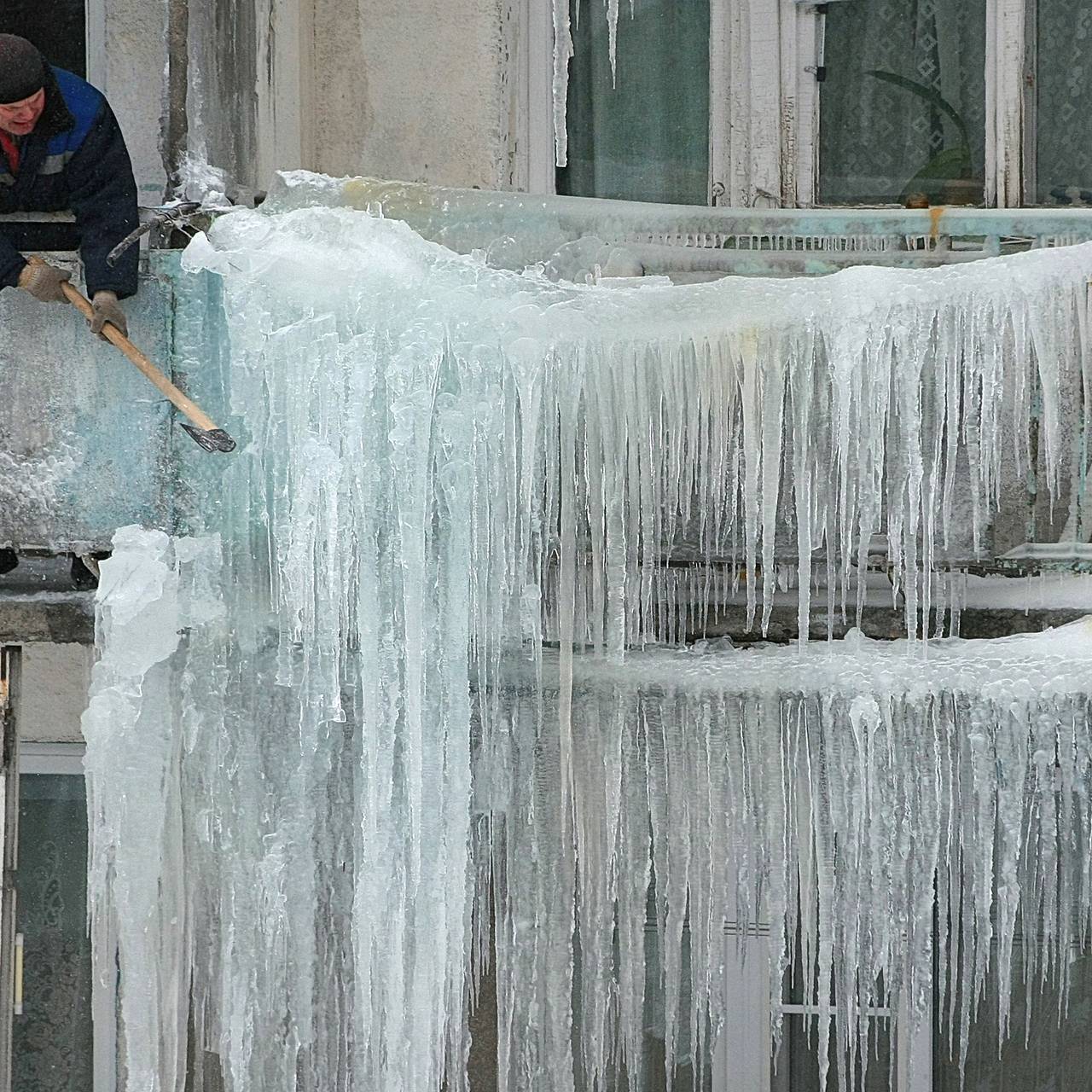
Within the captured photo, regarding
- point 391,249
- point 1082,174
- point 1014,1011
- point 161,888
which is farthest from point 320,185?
point 1014,1011

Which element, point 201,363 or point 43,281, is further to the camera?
point 201,363

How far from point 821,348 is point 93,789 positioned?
274 cm

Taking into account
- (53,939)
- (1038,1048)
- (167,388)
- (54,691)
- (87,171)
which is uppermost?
(87,171)

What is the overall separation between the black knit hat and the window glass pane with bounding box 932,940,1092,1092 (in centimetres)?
484

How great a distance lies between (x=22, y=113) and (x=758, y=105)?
2975mm

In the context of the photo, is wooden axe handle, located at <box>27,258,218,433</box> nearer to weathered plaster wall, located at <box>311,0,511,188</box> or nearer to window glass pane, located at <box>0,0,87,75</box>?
window glass pane, located at <box>0,0,87,75</box>

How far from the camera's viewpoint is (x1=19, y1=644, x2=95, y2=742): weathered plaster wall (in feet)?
19.0

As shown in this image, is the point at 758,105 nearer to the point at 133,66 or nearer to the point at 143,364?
the point at 133,66

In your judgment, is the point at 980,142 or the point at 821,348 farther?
the point at 980,142

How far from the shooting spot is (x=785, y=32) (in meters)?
5.73

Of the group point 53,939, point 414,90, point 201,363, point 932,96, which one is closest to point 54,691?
point 53,939

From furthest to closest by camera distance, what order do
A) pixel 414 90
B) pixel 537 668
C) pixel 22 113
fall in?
pixel 414 90
pixel 537 668
pixel 22 113

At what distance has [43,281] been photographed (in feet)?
13.8

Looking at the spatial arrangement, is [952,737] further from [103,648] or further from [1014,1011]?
[103,648]
